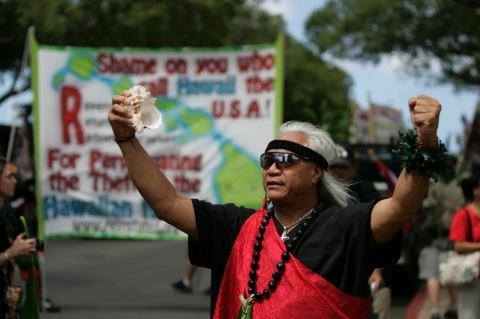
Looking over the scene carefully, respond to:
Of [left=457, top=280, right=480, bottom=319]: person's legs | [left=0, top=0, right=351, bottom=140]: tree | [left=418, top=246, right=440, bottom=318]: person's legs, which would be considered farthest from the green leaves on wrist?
[left=0, top=0, right=351, bottom=140]: tree

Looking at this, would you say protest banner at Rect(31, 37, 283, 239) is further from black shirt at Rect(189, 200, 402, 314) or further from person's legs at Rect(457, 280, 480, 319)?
black shirt at Rect(189, 200, 402, 314)

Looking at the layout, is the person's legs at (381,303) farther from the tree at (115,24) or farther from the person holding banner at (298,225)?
the tree at (115,24)

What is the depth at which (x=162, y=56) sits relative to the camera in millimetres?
7434

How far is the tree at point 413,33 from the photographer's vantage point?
1977cm

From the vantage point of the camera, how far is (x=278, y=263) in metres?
2.95

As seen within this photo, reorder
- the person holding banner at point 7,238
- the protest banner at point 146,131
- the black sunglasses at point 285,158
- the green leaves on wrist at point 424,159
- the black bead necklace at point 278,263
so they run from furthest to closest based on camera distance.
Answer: the protest banner at point 146,131
the person holding banner at point 7,238
the black sunglasses at point 285,158
the black bead necklace at point 278,263
the green leaves on wrist at point 424,159

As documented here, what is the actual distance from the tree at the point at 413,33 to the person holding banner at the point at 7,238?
1587 centimetres

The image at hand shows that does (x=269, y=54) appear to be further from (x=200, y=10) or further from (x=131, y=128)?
(x=200, y=10)

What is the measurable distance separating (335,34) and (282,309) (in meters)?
22.8

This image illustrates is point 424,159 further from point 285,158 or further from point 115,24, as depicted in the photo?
point 115,24

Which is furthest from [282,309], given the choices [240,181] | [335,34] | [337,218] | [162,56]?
[335,34]

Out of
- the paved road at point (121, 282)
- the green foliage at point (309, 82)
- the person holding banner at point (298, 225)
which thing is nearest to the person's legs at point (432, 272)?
the paved road at point (121, 282)

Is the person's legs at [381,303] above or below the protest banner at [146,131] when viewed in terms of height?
below

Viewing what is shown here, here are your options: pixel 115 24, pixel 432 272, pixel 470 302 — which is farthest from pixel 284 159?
pixel 115 24
